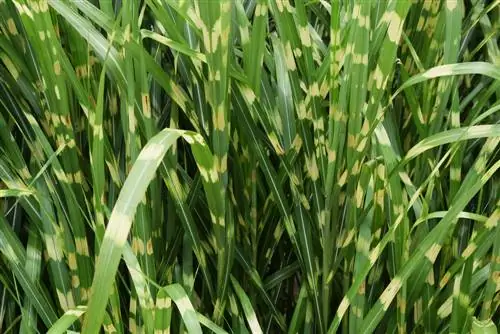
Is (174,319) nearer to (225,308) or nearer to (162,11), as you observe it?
(225,308)

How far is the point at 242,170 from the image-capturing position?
0.66m

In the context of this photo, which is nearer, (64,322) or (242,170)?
(64,322)

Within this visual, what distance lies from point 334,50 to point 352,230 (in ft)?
0.52

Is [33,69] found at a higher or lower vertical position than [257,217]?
higher

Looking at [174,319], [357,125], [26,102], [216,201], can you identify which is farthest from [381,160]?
[26,102]

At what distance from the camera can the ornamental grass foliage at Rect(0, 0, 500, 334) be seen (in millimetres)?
560

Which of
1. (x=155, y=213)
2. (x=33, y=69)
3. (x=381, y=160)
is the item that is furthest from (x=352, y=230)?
(x=33, y=69)

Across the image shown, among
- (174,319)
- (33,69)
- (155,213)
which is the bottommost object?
(174,319)

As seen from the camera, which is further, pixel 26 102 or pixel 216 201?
pixel 26 102

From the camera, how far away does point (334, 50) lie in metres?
0.56

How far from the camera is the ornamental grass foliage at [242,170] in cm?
56

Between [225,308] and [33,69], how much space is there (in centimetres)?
30

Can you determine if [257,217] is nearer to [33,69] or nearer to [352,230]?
[352,230]

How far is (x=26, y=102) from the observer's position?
2.25 feet
